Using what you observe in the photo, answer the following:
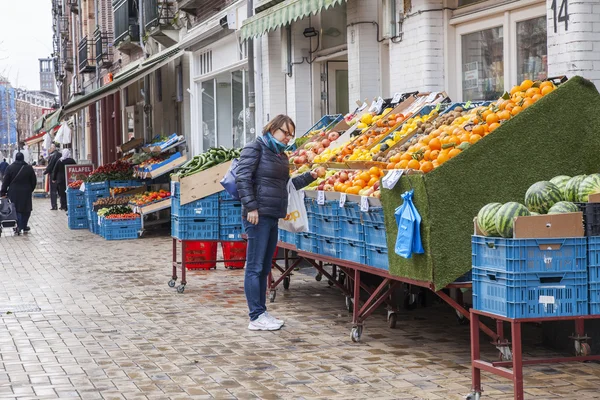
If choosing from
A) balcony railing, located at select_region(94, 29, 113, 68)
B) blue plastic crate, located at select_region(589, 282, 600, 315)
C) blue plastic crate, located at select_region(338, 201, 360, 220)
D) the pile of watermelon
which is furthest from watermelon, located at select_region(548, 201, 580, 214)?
balcony railing, located at select_region(94, 29, 113, 68)

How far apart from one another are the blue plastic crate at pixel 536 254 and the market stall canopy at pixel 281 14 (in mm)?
6265

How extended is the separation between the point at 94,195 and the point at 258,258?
1249 centimetres

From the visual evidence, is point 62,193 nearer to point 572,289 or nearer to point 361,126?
point 361,126

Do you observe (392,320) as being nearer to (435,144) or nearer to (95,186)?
(435,144)

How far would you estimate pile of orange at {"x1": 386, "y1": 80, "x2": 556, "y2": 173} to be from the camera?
7465 mm

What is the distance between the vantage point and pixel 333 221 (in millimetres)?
8766

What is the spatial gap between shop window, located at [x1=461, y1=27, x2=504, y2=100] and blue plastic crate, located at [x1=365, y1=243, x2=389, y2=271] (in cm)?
302

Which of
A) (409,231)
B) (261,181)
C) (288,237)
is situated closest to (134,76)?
(288,237)

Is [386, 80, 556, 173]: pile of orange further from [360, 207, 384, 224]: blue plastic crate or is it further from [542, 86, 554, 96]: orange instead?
[360, 207, 384, 224]: blue plastic crate

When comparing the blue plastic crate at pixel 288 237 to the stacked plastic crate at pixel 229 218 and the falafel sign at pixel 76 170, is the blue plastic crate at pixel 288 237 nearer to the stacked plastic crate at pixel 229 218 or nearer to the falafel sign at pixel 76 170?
the stacked plastic crate at pixel 229 218

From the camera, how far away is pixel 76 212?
22.1m

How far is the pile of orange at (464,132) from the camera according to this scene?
24.5 feet

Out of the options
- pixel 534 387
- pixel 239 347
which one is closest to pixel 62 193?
pixel 239 347

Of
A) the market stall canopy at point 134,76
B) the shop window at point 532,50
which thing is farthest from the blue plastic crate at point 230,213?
the market stall canopy at point 134,76
